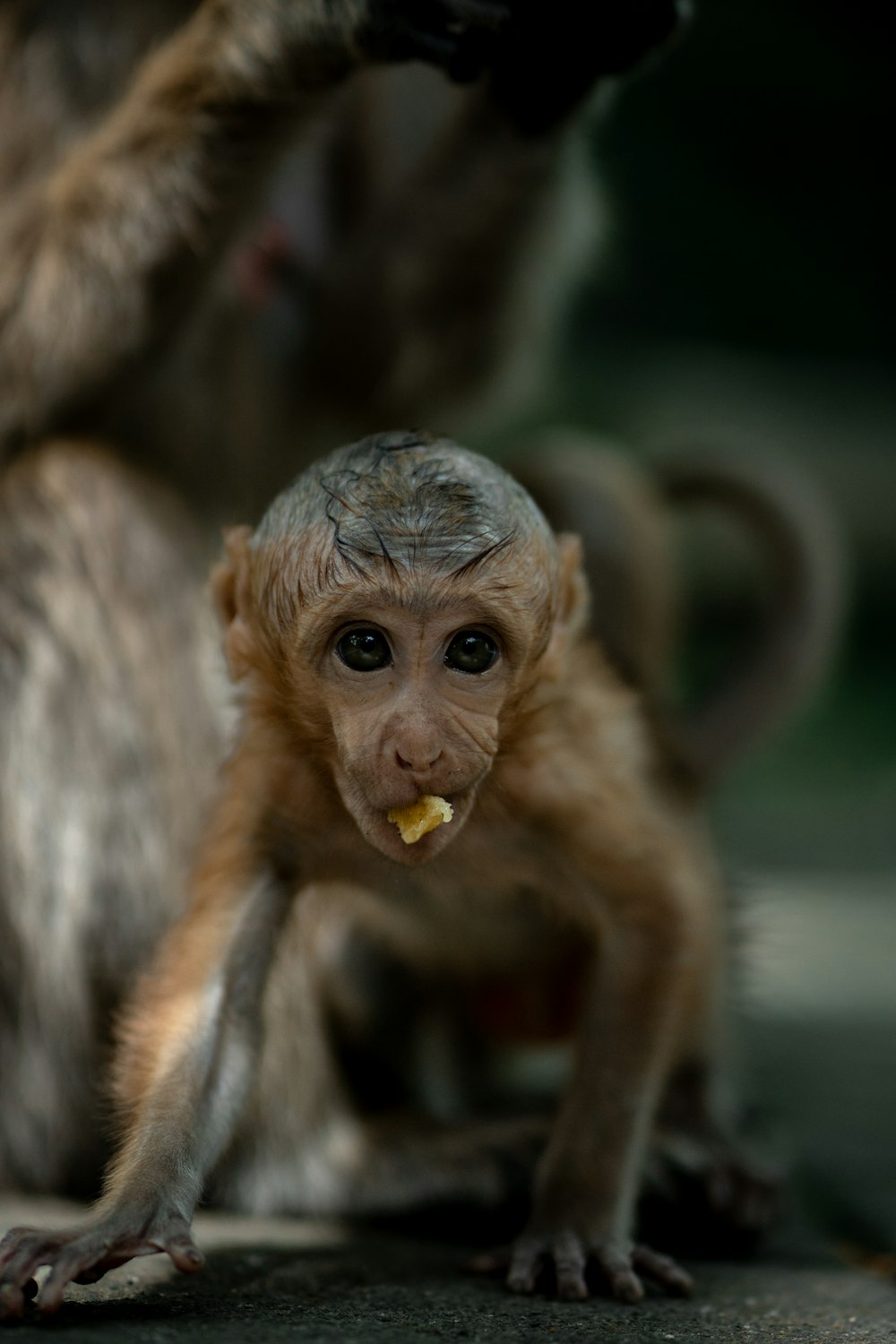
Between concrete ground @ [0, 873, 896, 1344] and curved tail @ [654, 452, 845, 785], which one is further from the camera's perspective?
curved tail @ [654, 452, 845, 785]

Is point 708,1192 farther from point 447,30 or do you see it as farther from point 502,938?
point 447,30

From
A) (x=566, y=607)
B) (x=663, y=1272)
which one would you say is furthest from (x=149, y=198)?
(x=663, y=1272)

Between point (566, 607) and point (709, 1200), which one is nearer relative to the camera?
point (566, 607)

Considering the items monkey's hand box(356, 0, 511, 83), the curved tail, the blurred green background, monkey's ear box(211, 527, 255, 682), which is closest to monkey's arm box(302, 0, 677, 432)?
the curved tail

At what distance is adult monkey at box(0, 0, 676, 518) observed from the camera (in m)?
2.76

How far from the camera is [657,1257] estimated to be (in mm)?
2316

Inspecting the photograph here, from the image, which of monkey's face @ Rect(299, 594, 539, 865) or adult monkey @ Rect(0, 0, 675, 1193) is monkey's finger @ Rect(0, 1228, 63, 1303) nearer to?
monkey's face @ Rect(299, 594, 539, 865)

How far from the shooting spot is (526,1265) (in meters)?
2.29

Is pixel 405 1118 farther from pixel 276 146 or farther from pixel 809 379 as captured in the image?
pixel 809 379

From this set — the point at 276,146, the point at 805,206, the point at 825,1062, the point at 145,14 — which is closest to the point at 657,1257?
the point at 276,146

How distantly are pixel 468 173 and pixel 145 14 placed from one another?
0.78 meters

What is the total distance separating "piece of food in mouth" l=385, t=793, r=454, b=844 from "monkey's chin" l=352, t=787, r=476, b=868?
0.6 inches

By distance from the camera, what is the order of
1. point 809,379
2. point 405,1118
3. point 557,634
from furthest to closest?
point 809,379 < point 405,1118 < point 557,634

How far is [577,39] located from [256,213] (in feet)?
2.68
